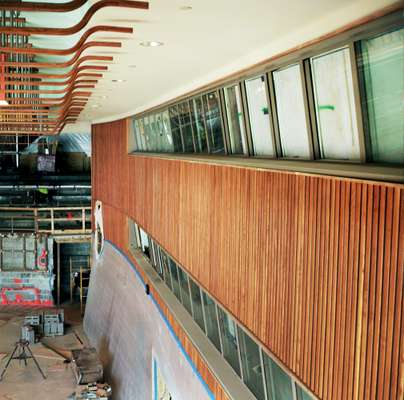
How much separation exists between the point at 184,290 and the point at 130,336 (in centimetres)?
351

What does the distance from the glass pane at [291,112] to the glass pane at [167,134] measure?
18.0ft

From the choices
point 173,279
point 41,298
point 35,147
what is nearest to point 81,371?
point 173,279

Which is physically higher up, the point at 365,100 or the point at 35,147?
the point at 35,147

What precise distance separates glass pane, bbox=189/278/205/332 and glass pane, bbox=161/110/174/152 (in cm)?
280

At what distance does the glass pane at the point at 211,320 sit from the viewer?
786 cm

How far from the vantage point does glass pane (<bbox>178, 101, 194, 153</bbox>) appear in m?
9.05

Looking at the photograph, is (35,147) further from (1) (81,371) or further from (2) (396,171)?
(2) (396,171)

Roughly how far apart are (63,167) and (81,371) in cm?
1579

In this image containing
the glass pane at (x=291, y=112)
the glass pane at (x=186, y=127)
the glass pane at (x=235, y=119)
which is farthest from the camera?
the glass pane at (x=186, y=127)

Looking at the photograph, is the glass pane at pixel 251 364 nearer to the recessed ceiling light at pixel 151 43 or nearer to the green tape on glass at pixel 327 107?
the green tape on glass at pixel 327 107

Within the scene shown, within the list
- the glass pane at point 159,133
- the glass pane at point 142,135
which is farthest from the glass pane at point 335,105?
the glass pane at point 142,135

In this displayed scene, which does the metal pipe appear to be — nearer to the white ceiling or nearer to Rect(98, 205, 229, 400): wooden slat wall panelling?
Rect(98, 205, 229, 400): wooden slat wall panelling

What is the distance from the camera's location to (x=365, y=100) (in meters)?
3.84

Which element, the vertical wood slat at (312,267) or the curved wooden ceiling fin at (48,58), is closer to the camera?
the vertical wood slat at (312,267)
